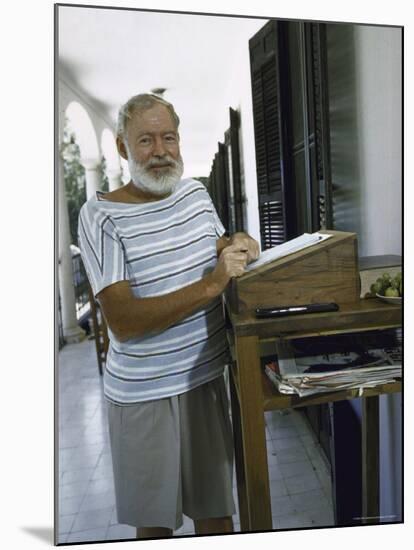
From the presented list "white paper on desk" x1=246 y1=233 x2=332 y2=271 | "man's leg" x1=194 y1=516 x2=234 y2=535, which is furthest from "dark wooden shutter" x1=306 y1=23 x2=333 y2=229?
"man's leg" x1=194 y1=516 x2=234 y2=535

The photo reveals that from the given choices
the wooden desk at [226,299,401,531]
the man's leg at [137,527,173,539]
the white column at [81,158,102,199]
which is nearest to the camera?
the wooden desk at [226,299,401,531]

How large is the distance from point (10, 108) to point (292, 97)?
2.63 feet

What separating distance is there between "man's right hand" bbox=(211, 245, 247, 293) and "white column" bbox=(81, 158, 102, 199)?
39 cm

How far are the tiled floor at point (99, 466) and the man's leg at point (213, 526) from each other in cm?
2

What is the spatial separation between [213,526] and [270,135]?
1.16m

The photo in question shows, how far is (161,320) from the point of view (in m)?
1.58

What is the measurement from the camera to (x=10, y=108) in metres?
1.61

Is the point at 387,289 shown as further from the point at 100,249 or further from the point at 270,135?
the point at 100,249

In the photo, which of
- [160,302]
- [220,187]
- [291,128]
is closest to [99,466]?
[160,302]

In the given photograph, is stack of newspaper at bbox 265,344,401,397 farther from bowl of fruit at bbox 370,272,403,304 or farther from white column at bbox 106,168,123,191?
white column at bbox 106,168,123,191

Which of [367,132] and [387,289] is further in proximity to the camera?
[367,132]

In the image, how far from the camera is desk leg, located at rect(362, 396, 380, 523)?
1.76 metres

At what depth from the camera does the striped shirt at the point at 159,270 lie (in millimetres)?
1549
